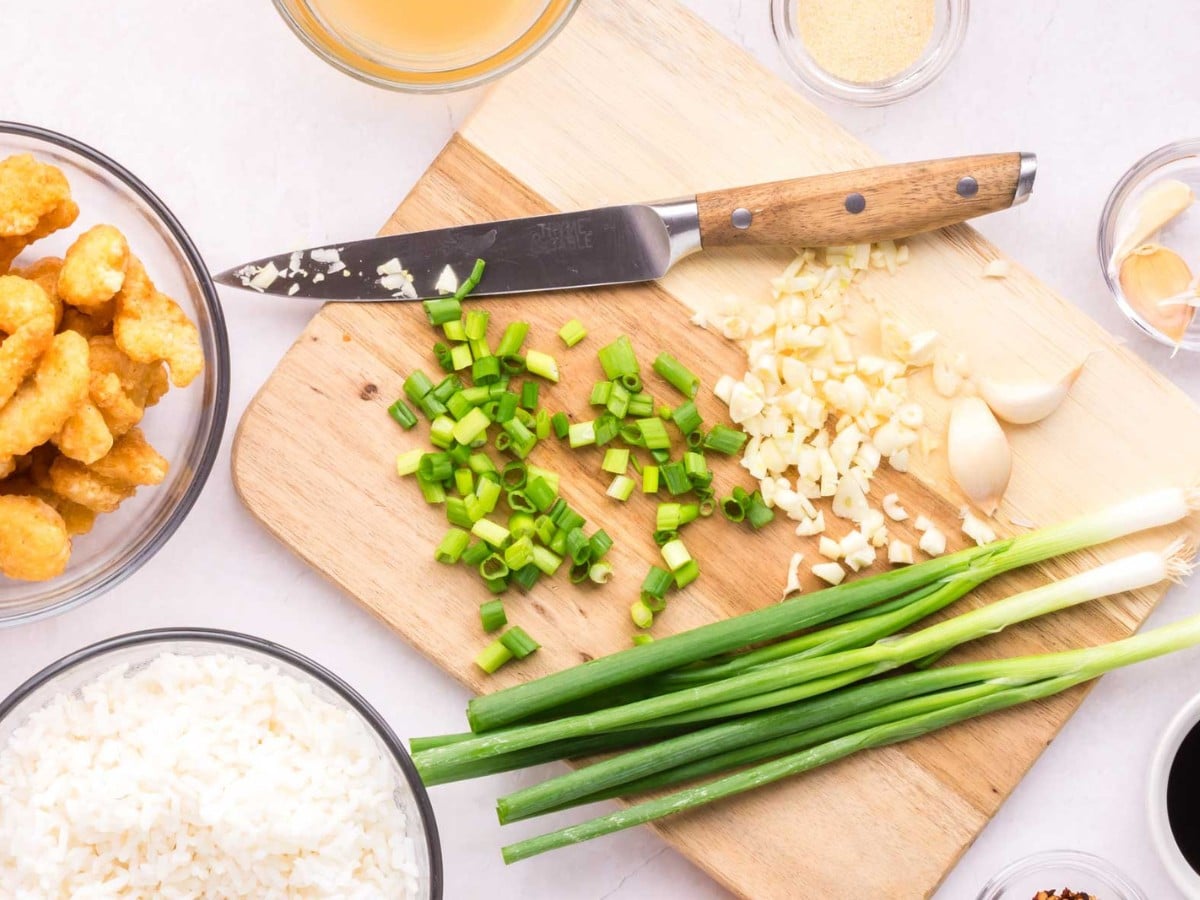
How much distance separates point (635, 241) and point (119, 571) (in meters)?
1.07

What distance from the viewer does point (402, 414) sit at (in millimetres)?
2107

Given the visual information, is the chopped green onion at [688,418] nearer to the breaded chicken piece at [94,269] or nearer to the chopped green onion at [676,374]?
the chopped green onion at [676,374]

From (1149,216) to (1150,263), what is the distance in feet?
0.28

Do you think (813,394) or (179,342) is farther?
(813,394)

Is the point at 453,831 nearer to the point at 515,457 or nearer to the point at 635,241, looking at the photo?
the point at 515,457

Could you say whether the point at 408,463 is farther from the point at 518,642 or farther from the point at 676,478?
the point at 676,478

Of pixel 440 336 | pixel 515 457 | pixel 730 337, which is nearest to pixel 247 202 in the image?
pixel 440 336

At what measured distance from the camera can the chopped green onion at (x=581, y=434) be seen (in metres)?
2.11

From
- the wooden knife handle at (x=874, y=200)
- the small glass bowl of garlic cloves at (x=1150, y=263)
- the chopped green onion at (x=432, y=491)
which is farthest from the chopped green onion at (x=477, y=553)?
the small glass bowl of garlic cloves at (x=1150, y=263)

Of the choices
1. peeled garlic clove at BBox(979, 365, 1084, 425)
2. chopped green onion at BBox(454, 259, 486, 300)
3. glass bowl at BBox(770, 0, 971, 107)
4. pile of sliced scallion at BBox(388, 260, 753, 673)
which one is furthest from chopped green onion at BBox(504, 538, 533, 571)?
glass bowl at BBox(770, 0, 971, 107)

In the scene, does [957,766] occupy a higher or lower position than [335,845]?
higher

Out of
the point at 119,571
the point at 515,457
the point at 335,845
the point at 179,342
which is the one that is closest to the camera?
the point at 179,342

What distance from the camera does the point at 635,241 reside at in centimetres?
209

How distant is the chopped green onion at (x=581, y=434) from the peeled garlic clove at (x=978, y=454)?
2.12 ft
